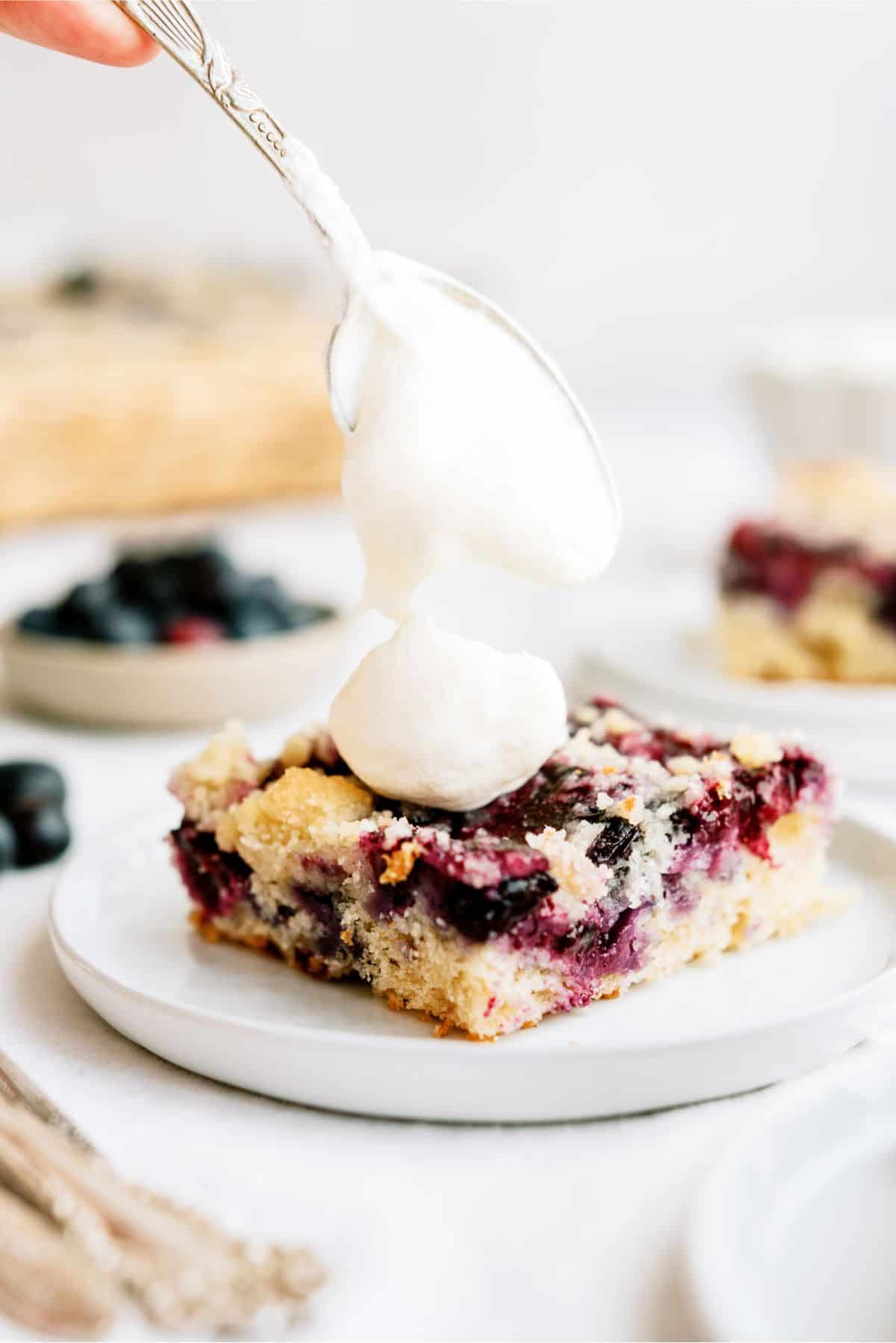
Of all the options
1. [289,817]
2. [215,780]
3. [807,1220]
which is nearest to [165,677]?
[215,780]

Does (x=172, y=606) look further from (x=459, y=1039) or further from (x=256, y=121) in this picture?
(x=459, y=1039)

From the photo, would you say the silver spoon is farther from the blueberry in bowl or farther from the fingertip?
the blueberry in bowl

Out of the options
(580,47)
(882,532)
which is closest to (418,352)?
(882,532)

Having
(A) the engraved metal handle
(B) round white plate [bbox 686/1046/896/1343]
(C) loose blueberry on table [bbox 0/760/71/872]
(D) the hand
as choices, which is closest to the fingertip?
(D) the hand

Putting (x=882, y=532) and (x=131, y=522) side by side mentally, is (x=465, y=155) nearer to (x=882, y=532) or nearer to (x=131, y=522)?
(x=131, y=522)

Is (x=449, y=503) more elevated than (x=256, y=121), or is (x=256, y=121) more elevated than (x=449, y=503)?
(x=256, y=121)

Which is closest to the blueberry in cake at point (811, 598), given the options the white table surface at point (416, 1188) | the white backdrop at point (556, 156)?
the white table surface at point (416, 1188)
